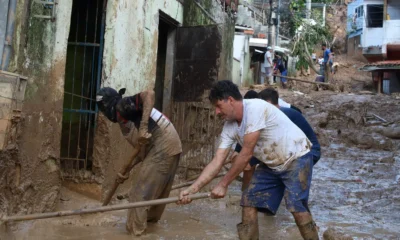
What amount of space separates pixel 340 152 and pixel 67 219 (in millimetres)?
7139

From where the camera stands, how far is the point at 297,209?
4.33 meters

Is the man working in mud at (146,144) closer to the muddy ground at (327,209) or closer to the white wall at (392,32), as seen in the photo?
the muddy ground at (327,209)

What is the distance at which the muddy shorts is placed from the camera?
4363mm

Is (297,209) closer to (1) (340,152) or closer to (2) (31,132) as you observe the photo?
(2) (31,132)

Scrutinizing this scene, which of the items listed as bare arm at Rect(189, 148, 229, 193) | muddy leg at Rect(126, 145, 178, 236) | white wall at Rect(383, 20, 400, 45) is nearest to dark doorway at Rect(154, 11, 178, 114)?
muddy leg at Rect(126, 145, 178, 236)

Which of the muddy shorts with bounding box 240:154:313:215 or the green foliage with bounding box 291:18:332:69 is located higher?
the green foliage with bounding box 291:18:332:69

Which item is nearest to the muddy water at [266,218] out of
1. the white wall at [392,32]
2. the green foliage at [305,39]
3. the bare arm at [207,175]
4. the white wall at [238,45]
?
the bare arm at [207,175]

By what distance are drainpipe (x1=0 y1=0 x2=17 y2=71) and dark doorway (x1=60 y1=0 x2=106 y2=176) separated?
1.50 meters

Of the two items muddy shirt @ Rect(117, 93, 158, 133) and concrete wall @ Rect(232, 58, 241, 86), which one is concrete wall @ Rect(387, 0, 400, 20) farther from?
muddy shirt @ Rect(117, 93, 158, 133)

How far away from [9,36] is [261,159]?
285 cm

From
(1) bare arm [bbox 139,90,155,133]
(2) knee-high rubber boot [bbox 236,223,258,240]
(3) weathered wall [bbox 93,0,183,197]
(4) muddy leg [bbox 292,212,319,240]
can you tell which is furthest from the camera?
(3) weathered wall [bbox 93,0,183,197]

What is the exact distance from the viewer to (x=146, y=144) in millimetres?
5410

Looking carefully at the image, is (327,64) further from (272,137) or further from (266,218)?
(272,137)

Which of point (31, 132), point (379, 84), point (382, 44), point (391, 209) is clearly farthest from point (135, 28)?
point (382, 44)
